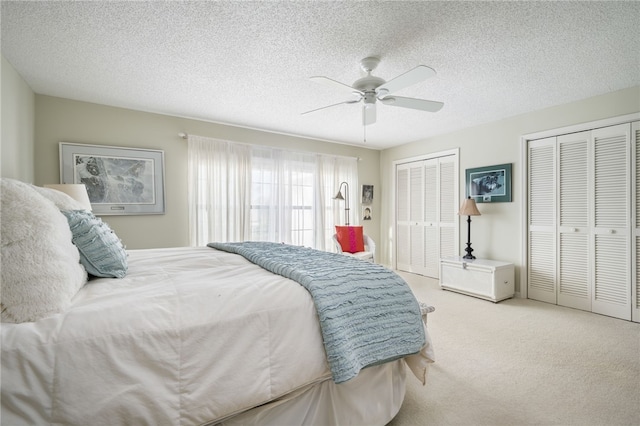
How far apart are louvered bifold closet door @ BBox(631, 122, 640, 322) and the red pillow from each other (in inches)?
123

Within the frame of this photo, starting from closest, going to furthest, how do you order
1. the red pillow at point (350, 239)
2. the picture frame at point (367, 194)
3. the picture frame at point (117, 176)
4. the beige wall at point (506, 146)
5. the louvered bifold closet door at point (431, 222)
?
the beige wall at point (506, 146) → the picture frame at point (117, 176) → the red pillow at point (350, 239) → the louvered bifold closet door at point (431, 222) → the picture frame at point (367, 194)

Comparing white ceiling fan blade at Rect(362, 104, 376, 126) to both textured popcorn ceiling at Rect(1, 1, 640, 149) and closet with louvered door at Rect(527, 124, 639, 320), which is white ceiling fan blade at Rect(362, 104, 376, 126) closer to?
textured popcorn ceiling at Rect(1, 1, 640, 149)

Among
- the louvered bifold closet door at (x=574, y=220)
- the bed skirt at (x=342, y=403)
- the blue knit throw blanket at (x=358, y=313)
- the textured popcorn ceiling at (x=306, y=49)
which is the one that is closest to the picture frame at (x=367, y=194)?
Answer: the textured popcorn ceiling at (x=306, y=49)

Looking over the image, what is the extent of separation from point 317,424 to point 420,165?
468 cm

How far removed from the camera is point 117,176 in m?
3.61

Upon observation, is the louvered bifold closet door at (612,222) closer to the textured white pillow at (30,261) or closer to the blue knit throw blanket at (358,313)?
the blue knit throw blanket at (358,313)

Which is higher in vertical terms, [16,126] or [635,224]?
[16,126]

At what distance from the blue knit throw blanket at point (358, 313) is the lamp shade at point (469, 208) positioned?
3.01 m

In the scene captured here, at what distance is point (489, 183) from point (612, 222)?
138cm

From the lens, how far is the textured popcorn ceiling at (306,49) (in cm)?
193

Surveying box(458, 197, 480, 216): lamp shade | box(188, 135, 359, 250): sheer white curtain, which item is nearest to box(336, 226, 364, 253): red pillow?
box(188, 135, 359, 250): sheer white curtain

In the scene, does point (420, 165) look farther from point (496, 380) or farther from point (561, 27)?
point (496, 380)

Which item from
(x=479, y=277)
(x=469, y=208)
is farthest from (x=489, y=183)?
(x=479, y=277)

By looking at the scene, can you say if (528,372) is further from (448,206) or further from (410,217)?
(410,217)
